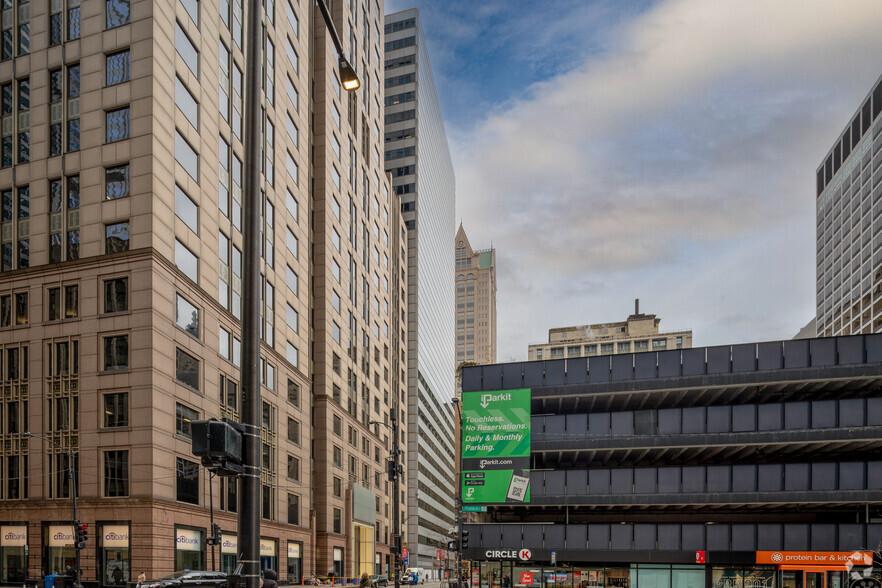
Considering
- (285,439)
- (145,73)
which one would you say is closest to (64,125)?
(145,73)

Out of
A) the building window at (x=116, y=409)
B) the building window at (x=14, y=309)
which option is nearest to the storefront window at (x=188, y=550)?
the building window at (x=116, y=409)

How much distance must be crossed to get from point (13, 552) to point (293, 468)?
24435 mm

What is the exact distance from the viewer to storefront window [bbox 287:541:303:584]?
6188 cm

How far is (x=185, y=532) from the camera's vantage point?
43438 millimetres

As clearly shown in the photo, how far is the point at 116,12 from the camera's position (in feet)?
145

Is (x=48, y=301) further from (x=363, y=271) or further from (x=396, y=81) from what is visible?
(x=396, y=81)

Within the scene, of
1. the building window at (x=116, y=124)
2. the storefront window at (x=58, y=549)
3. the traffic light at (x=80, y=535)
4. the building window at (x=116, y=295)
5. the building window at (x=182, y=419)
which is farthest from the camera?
the building window at (x=116, y=124)

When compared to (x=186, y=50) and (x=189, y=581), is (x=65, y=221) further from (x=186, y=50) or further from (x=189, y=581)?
(x=189, y=581)

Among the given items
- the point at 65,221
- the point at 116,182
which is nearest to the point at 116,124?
the point at 116,182

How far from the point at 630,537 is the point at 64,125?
4492 centimetres

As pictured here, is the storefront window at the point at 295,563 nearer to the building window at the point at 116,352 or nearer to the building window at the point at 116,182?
the building window at the point at 116,352

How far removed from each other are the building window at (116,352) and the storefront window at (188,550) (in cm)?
979

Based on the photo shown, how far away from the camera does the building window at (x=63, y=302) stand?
1694 inches

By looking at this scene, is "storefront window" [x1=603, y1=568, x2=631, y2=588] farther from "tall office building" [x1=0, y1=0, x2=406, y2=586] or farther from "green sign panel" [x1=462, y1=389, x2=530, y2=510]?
"tall office building" [x1=0, y1=0, x2=406, y2=586]
